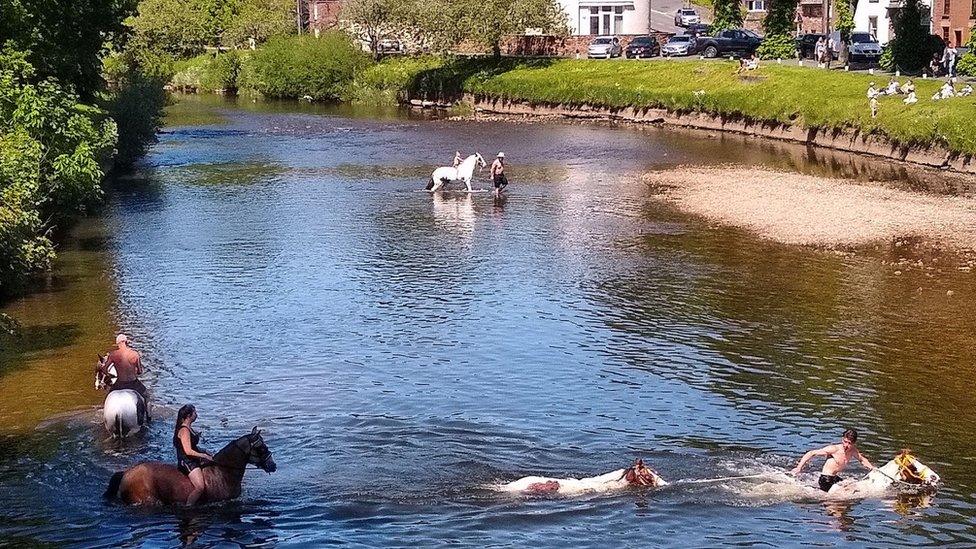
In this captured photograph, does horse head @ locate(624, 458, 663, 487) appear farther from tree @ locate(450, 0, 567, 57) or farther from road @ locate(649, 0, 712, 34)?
road @ locate(649, 0, 712, 34)

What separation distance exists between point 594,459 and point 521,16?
3456 inches

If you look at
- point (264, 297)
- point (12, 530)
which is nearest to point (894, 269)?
point (264, 297)

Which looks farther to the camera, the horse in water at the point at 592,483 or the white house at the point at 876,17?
the white house at the point at 876,17

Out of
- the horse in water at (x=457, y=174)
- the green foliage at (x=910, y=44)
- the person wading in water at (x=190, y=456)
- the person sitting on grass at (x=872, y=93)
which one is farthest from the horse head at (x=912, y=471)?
the green foliage at (x=910, y=44)

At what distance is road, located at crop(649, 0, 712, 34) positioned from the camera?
125 m

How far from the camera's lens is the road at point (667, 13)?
124750 millimetres

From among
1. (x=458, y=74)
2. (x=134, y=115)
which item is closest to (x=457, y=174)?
(x=134, y=115)

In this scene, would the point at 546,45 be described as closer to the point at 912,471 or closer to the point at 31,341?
the point at 31,341

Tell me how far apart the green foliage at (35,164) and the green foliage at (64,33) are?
1.01 m

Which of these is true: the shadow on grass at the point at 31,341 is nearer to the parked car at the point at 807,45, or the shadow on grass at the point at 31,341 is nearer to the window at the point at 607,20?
the parked car at the point at 807,45

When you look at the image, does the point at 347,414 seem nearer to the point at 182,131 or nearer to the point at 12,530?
the point at 12,530

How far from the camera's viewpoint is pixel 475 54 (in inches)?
4459

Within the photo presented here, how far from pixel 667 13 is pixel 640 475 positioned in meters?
117

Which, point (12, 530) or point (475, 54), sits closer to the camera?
point (12, 530)
